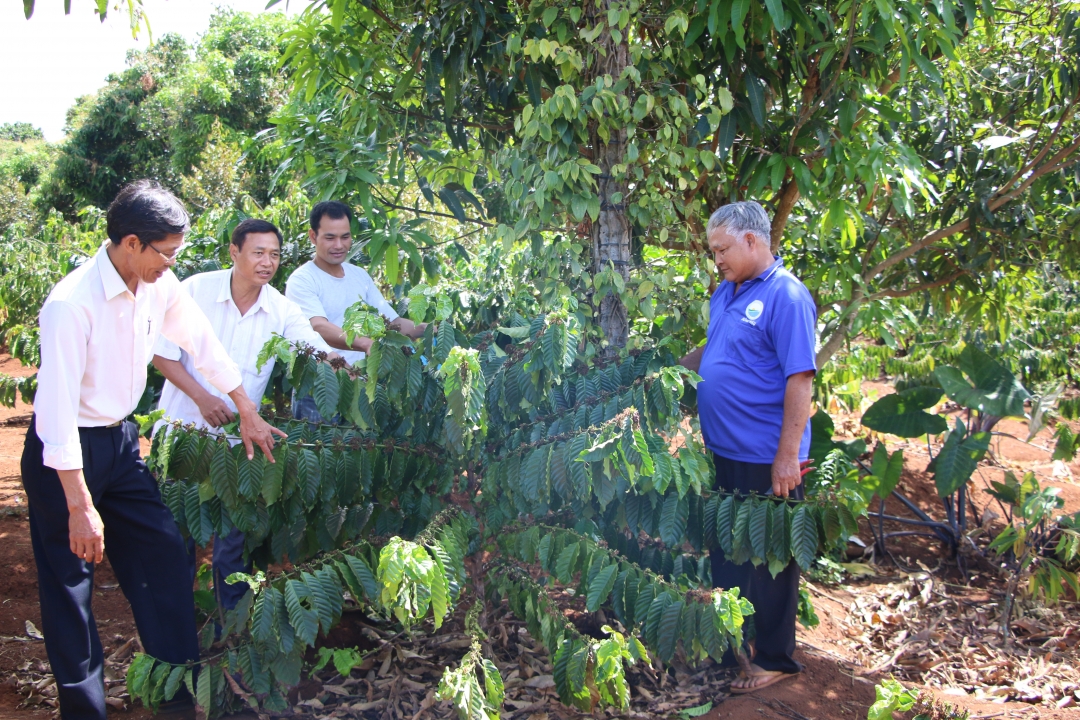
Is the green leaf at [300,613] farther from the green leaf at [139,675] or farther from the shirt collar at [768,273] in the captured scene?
the shirt collar at [768,273]

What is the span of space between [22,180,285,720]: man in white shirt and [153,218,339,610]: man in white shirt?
38 cm

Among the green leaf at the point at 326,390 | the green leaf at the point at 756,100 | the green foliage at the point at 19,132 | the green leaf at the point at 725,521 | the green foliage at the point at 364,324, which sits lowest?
the green leaf at the point at 725,521

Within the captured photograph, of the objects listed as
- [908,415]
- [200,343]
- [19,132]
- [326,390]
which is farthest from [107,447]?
[19,132]

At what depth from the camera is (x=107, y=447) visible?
2502mm

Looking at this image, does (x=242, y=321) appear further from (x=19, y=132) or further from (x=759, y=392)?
(x=19, y=132)

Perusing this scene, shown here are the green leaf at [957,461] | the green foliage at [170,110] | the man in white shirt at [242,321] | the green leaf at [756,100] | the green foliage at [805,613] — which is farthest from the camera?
the green foliage at [170,110]

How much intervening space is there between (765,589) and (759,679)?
32 centimetres

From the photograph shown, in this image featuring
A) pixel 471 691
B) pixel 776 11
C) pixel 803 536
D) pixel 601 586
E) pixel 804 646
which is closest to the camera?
pixel 471 691

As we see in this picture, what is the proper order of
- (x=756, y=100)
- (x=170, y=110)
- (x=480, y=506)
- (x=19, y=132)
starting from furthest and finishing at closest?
1. (x=19, y=132)
2. (x=170, y=110)
3. (x=756, y=100)
4. (x=480, y=506)

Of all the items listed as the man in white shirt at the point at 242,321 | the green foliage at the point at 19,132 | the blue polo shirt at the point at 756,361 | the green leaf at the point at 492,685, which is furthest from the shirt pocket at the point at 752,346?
the green foliage at the point at 19,132

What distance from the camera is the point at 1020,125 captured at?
185 inches

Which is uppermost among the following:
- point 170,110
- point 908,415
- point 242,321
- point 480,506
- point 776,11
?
point 170,110

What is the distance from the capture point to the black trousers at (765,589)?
3012 millimetres

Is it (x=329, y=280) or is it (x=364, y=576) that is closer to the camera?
(x=364, y=576)
